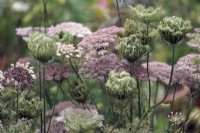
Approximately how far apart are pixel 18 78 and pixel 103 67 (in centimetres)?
20

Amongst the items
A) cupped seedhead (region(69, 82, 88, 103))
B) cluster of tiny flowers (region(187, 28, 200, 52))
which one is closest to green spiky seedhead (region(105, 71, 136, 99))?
cluster of tiny flowers (region(187, 28, 200, 52))

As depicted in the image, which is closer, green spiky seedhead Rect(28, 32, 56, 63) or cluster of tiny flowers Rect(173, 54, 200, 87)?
green spiky seedhead Rect(28, 32, 56, 63)

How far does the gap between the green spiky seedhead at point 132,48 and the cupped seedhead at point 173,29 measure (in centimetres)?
5

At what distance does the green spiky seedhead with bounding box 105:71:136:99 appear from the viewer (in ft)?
3.72

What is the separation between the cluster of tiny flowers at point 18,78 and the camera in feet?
4.01

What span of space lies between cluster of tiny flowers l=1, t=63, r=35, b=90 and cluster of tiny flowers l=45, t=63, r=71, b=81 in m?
0.22

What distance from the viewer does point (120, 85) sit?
1.14 metres

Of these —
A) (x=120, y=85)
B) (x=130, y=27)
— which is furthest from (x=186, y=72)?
(x=120, y=85)

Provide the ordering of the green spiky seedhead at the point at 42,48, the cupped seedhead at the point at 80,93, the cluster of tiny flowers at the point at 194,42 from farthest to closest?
the cupped seedhead at the point at 80,93 → the cluster of tiny flowers at the point at 194,42 → the green spiky seedhead at the point at 42,48

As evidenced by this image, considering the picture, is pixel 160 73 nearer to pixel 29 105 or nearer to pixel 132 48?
pixel 132 48

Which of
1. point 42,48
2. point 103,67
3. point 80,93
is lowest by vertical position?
point 80,93

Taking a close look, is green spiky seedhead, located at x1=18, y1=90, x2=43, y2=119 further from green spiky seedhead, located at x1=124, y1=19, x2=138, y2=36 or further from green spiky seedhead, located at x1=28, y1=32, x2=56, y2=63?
green spiky seedhead, located at x1=124, y1=19, x2=138, y2=36

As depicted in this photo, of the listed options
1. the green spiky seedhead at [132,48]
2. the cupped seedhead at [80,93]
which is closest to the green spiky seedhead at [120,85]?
the green spiky seedhead at [132,48]

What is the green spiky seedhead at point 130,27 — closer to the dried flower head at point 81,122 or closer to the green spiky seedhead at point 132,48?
the green spiky seedhead at point 132,48
